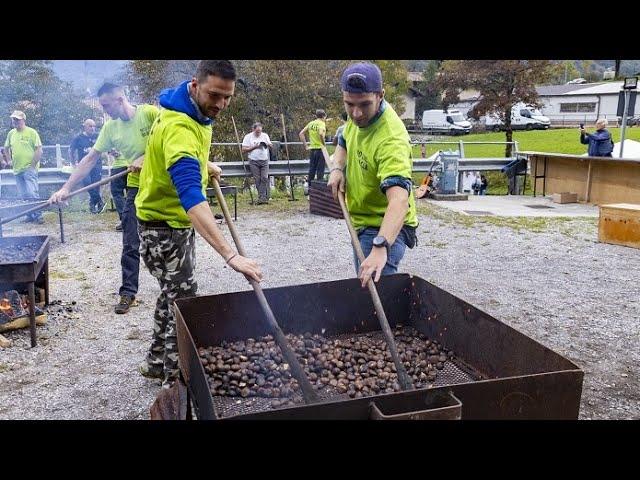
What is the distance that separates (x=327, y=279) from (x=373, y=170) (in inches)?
124

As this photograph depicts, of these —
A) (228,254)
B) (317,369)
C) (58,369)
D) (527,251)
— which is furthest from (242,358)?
(527,251)

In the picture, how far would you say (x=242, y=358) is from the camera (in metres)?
3.02

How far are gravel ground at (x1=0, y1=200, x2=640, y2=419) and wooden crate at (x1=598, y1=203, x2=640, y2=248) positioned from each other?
279 mm

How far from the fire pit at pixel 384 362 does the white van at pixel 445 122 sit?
28522 millimetres

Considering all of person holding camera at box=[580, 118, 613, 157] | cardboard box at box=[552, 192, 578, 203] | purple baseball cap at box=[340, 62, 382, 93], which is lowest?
cardboard box at box=[552, 192, 578, 203]

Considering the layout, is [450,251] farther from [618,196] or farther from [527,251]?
[618,196]

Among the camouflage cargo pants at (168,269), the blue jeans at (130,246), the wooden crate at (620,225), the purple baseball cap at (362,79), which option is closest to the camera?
the purple baseball cap at (362,79)

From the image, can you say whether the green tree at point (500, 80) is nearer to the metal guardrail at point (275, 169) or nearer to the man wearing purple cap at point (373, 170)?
the metal guardrail at point (275, 169)

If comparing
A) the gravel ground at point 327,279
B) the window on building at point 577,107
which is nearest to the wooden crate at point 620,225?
the gravel ground at point 327,279

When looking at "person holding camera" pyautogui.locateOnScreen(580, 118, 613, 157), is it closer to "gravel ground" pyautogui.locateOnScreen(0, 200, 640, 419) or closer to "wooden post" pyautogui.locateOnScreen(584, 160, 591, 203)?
"wooden post" pyautogui.locateOnScreen(584, 160, 591, 203)

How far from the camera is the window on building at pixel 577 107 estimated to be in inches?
1371

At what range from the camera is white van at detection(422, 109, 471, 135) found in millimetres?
30734

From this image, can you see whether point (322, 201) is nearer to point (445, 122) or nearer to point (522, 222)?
point (522, 222)

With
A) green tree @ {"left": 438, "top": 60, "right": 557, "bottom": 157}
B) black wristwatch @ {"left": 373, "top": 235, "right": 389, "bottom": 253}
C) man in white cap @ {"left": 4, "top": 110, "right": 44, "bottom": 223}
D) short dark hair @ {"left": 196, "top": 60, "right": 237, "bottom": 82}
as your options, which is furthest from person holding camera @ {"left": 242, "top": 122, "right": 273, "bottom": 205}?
green tree @ {"left": 438, "top": 60, "right": 557, "bottom": 157}
